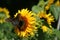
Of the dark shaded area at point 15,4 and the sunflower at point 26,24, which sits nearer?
the sunflower at point 26,24

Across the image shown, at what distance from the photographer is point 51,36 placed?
1553mm

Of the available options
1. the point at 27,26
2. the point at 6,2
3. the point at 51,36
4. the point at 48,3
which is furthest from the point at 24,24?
the point at 6,2

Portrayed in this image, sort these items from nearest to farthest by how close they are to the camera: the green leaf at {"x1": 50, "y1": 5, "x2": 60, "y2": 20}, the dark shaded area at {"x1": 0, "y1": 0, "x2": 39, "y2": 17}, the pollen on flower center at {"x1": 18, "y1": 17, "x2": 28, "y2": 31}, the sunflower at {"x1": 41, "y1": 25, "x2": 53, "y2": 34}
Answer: the pollen on flower center at {"x1": 18, "y1": 17, "x2": 28, "y2": 31}, the sunflower at {"x1": 41, "y1": 25, "x2": 53, "y2": 34}, the green leaf at {"x1": 50, "y1": 5, "x2": 60, "y2": 20}, the dark shaded area at {"x1": 0, "y1": 0, "x2": 39, "y2": 17}

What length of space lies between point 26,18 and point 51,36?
9.8 inches

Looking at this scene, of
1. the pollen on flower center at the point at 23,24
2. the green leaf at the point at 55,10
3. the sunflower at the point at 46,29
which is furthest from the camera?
the green leaf at the point at 55,10

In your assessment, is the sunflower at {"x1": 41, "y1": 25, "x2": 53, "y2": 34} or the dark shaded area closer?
the sunflower at {"x1": 41, "y1": 25, "x2": 53, "y2": 34}

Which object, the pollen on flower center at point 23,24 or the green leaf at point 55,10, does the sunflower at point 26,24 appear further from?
the green leaf at point 55,10

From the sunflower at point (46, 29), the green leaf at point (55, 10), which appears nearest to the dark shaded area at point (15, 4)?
the green leaf at point (55, 10)

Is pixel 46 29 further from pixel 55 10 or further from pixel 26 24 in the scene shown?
pixel 55 10

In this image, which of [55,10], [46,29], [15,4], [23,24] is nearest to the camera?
[23,24]

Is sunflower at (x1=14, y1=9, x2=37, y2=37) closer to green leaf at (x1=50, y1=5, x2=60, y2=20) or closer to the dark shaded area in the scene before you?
green leaf at (x1=50, y1=5, x2=60, y2=20)

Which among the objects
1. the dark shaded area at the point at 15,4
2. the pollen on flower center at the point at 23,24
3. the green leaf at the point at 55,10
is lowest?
the pollen on flower center at the point at 23,24

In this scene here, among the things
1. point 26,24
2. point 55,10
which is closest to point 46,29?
point 26,24

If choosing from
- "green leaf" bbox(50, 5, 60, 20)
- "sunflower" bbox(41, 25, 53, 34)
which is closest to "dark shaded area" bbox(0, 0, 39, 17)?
"green leaf" bbox(50, 5, 60, 20)
